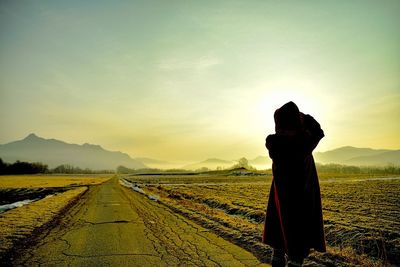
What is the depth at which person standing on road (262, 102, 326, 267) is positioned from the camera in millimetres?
3676

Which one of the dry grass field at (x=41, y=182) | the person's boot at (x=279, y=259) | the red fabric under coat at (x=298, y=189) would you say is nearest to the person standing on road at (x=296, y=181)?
the red fabric under coat at (x=298, y=189)

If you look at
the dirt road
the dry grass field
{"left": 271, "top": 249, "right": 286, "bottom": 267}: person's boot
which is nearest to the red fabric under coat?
{"left": 271, "top": 249, "right": 286, "bottom": 267}: person's boot

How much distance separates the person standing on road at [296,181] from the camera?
3676 mm

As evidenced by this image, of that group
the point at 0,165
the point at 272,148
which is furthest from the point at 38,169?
the point at 272,148

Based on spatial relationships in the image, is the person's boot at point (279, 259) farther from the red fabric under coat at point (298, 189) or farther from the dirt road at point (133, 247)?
the dirt road at point (133, 247)

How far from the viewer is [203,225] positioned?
12117 mm

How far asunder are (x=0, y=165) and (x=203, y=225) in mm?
143153

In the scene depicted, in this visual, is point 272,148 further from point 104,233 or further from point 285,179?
point 104,233

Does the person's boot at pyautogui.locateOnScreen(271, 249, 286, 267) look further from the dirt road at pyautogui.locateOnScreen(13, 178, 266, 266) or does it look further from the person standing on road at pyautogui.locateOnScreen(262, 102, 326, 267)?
the dirt road at pyautogui.locateOnScreen(13, 178, 266, 266)

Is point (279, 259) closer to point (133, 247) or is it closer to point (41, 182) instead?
point (133, 247)

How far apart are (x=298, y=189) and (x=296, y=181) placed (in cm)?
10

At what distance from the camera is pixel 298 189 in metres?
3.73

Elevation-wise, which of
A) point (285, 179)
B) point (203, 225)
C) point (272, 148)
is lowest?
point (203, 225)

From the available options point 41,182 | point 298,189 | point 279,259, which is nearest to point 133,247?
point 279,259
